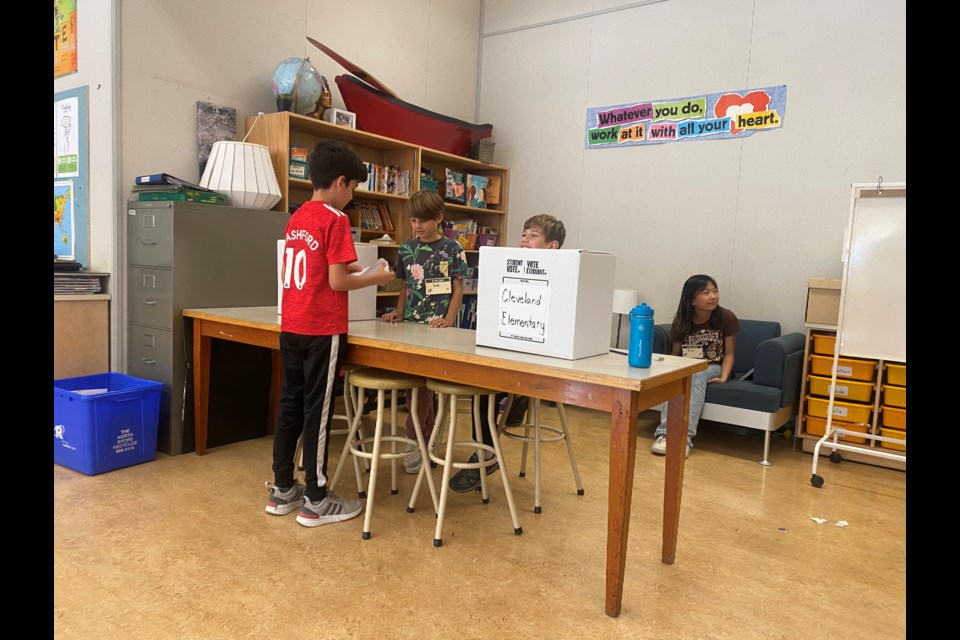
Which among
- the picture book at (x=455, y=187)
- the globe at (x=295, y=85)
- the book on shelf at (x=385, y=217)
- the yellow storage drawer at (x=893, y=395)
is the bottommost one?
the yellow storage drawer at (x=893, y=395)

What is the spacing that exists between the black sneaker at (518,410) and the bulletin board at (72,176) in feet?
8.13

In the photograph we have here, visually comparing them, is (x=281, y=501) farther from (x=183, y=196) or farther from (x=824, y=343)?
(x=824, y=343)

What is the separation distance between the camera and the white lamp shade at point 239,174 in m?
3.53

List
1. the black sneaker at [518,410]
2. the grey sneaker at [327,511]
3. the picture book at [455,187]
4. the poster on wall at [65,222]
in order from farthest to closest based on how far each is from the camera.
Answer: the picture book at [455,187]
the poster on wall at [65,222]
the black sneaker at [518,410]
the grey sneaker at [327,511]

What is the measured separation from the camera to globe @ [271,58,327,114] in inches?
153

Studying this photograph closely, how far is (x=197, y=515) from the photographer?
8.66 feet

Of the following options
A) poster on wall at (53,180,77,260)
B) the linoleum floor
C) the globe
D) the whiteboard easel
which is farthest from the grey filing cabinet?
the whiteboard easel

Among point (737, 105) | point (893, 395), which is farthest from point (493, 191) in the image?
point (893, 395)

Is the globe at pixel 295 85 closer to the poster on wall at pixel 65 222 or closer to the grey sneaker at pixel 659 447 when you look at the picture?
the poster on wall at pixel 65 222

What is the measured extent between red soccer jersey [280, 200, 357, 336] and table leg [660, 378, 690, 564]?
130 cm

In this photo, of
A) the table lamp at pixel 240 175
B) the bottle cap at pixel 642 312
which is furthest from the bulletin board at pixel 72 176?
the bottle cap at pixel 642 312

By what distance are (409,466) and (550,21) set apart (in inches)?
158

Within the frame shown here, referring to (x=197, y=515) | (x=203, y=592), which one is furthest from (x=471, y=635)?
(x=197, y=515)

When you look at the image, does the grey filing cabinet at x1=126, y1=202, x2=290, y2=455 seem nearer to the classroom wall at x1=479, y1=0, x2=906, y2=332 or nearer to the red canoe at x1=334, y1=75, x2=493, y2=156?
the red canoe at x1=334, y1=75, x2=493, y2=156
